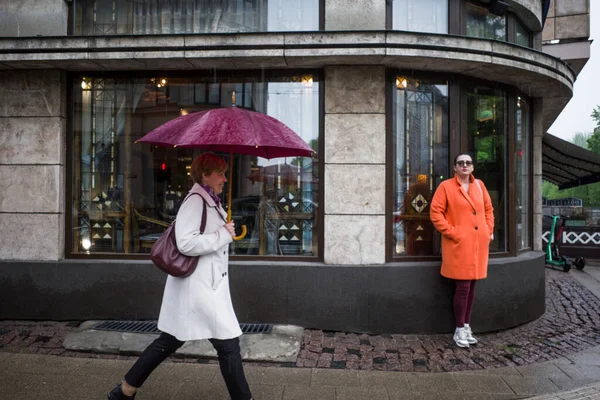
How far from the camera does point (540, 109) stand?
737cm

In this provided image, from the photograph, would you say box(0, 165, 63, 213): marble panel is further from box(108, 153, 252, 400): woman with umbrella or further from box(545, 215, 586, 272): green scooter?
box(545, 215, 586, 272): green scooter

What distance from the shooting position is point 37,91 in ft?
19.6

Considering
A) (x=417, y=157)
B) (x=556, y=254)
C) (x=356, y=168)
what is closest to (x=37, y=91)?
(x=356, y=168)

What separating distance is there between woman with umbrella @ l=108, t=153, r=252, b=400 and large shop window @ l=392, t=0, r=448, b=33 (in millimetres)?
3863

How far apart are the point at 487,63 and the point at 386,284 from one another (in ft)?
9.36

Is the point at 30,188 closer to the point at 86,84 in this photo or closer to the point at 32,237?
the point at 32,237

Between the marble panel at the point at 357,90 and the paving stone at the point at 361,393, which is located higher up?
the marble panel at the point at 357,90

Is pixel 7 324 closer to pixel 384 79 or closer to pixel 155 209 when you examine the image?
pixel 155 209

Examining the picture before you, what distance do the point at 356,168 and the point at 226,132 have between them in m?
2.79

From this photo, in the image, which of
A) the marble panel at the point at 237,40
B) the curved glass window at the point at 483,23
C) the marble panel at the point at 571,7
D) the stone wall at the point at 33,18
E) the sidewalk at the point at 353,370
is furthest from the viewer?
the marble panel at the point at 571,7

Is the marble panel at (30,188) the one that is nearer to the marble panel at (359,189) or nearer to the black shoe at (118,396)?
the black shoe at (118,396)

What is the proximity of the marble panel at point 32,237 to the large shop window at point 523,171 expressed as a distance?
20.6 ft

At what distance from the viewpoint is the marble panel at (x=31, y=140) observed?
598cm

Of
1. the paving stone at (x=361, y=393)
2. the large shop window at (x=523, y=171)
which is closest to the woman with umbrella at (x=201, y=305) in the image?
the paving stone at (x=361, y=393)
